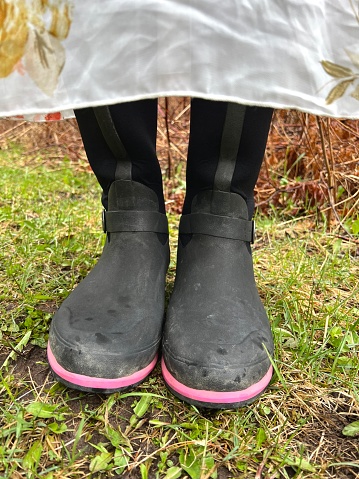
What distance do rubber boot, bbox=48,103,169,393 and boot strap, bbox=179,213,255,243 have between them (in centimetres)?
9

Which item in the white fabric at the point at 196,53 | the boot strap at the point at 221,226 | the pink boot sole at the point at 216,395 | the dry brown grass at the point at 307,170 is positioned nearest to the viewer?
the white fabric at the point at 196,53

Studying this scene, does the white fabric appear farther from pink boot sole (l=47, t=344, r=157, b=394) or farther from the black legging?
pink boot sole (l=47, t=344, r=157, b=394)

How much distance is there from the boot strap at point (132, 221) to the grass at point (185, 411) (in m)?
0.20

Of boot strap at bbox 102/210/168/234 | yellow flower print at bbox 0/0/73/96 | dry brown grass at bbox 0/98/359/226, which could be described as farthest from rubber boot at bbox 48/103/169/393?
dry brown grass at bbox 0/98/359/226

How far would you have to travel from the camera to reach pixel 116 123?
2.36 feet

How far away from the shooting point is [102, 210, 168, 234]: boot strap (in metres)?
0.81

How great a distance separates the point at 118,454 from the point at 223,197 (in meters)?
0.45

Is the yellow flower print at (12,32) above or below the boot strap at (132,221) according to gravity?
above

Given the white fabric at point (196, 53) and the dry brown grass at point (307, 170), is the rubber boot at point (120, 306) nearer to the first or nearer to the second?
the white fabric at point (196, 53)

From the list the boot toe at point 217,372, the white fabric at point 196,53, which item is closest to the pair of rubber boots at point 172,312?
the boot toe at point 217,372

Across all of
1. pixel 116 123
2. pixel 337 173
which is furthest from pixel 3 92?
pixel 337 173

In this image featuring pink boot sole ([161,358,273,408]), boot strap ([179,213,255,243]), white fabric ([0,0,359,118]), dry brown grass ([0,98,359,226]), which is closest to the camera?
white fabric ([0,0,359,118])

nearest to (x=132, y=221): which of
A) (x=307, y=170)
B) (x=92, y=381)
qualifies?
(x=92, y=381)

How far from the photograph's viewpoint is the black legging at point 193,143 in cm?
71
